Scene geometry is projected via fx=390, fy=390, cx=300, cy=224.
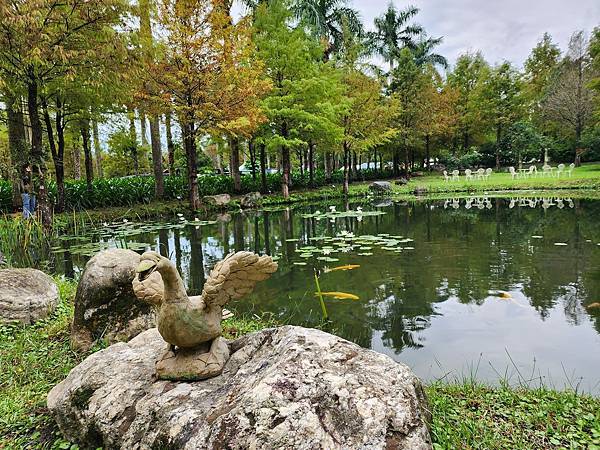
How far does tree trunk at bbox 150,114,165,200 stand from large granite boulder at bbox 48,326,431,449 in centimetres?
1439

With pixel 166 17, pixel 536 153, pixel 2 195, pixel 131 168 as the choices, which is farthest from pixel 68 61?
pixel 536 153

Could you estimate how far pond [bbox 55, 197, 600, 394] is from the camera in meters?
3.55

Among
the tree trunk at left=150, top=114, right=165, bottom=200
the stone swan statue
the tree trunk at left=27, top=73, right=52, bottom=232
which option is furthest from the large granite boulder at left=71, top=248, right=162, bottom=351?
the tree trunk at left=150, top=114, right=165, bottom=200

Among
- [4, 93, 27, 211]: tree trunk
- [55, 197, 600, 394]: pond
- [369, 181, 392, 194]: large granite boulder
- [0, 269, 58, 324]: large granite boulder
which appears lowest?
[55, 197, 600, 394]: pond

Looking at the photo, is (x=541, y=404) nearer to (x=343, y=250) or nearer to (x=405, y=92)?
(x=343, y=250)

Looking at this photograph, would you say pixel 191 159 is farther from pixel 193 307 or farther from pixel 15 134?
pixel 193 307

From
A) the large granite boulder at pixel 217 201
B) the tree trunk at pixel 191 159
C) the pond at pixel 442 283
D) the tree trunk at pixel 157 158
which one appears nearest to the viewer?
the pond at pixel 442 283

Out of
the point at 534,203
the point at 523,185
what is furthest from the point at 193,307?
the point at 523,185

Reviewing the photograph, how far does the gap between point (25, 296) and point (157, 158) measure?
488 inches

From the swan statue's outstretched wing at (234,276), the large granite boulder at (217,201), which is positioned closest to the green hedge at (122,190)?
the large granite boulder at (217,201)

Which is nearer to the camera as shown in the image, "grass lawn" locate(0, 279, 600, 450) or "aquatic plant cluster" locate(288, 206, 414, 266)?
"grass lawn" locate(0, 279, 600, 450)

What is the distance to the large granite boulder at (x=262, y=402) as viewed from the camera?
162 centimetres

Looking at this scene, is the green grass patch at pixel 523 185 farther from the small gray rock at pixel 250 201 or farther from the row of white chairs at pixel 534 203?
the small gray rock at pixel 250 201

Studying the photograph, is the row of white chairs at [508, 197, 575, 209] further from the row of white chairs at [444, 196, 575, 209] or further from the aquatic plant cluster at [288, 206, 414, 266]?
the aquatic plant cluster at [288, 206, 414, 266]
